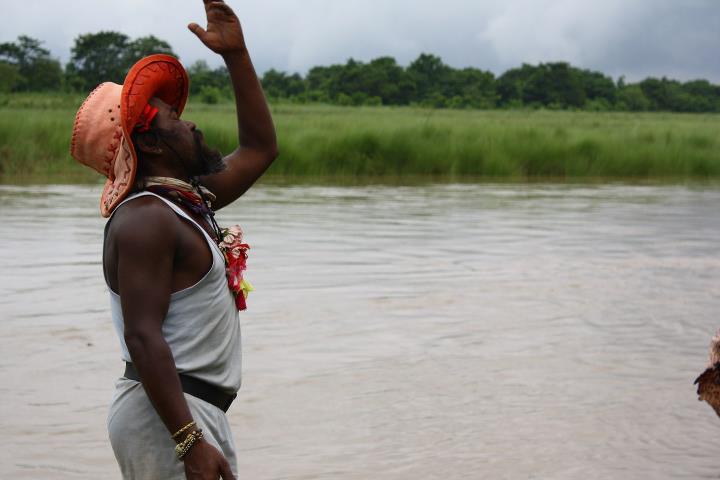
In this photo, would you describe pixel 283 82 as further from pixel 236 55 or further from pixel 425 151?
pixel 236 55

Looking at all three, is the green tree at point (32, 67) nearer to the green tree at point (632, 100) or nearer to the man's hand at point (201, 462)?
the green tree at point (632, 100)

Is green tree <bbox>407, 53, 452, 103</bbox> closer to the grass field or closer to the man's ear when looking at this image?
the grass field

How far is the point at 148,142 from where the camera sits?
226 centimetres

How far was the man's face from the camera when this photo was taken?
7.44 feet

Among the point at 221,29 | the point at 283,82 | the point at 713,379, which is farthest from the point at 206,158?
the point at 283,82

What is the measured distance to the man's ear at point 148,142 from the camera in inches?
88.8

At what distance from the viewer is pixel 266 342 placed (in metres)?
6.15

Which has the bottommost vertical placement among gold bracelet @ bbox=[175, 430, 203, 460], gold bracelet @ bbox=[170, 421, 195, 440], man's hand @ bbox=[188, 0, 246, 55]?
gold bracelet @ bbox=[175, 430, 203, 460]

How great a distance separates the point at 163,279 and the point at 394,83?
66431mm

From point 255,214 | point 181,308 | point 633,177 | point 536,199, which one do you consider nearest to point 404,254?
point 255,214

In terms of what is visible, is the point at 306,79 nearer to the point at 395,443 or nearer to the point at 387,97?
the point at 387,97

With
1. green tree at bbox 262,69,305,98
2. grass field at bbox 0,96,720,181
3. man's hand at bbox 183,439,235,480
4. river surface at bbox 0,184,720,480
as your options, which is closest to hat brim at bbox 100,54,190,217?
man's hand at bbox 183,439,235,480

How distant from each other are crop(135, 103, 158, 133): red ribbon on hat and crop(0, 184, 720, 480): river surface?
216cm

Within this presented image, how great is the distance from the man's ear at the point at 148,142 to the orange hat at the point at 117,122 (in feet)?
0.09
